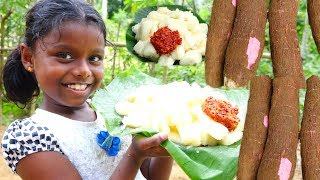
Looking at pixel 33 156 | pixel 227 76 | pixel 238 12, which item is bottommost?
pixel 33 156

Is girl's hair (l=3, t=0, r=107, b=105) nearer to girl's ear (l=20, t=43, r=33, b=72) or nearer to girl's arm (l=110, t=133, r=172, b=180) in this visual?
girl's ear (l=20, t=43, r=33, b=72)

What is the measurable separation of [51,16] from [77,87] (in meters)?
0.18

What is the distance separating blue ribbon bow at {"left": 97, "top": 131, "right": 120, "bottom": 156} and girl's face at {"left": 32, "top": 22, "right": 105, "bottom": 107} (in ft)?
0.34

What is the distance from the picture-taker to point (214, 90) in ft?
3.04

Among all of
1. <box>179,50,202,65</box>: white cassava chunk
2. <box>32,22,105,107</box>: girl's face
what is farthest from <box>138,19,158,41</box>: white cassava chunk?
<box>32,22,105,107</box>: girl's face

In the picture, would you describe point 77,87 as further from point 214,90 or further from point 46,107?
point 214,90

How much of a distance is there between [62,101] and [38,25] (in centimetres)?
18

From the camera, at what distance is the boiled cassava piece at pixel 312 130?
Answer: 649mm

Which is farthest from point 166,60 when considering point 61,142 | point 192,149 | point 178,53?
point 192,149

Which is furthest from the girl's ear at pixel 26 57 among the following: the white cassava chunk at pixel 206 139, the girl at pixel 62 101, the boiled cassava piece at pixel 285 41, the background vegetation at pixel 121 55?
the background vegetation at pixel 121 55

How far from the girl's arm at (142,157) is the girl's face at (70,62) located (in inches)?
7.6

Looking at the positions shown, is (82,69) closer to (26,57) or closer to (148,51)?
(26,57)

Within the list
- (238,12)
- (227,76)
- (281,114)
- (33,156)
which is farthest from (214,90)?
(33,156)

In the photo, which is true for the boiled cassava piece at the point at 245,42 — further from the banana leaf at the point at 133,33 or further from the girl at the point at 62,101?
the banana leaf at the point at 133,33
